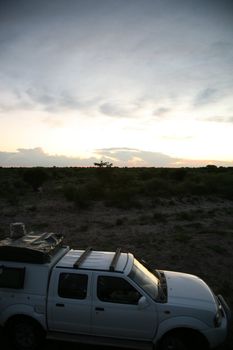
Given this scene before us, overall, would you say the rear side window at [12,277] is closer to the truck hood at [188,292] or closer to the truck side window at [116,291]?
the truck side window at [116,291]

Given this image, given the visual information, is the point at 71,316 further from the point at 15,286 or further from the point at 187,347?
the point at 187,347

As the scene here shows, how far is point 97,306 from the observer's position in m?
5.23

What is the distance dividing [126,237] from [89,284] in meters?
8.75

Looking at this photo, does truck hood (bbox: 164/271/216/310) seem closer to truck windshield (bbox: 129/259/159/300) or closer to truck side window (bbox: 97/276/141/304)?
truck windshield (bbox: 129/259/159/300)

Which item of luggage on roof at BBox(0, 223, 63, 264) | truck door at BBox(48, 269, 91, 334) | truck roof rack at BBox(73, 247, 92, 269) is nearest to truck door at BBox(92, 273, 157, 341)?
truck door at BBox(48, 269, 91, 334)

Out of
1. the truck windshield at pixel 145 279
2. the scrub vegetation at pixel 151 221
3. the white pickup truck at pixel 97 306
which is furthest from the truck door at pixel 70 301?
the scrub vegetation at pixel 151 221

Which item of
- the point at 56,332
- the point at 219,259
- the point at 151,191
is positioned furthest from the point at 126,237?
the point at 151,191

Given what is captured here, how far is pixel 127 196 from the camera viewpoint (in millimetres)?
23594

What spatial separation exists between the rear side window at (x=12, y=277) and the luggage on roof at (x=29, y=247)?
0.16 metres

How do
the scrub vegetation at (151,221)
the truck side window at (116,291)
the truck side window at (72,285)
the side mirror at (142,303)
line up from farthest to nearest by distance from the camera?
1. the scrub vegetation at (151,221)
2. the truck side window at (72,285)
3. the truck side window at (116,291)
4. the side mirror at (142,303)

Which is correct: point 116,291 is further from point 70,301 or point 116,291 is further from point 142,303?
point 70,301

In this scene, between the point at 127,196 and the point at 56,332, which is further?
the point at 127,196

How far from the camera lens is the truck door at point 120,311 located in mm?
5117

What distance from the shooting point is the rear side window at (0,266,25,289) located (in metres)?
5.37
